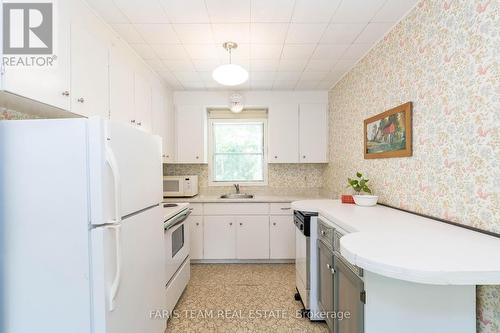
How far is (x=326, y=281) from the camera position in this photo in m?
1.76

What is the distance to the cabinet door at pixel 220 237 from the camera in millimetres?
3254

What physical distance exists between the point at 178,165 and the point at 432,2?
11.0ft

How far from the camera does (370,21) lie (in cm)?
184

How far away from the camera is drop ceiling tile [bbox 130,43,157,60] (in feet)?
7.18

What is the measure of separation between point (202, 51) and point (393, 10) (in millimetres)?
1592

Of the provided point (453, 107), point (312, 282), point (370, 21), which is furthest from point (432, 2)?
point (312, 282)

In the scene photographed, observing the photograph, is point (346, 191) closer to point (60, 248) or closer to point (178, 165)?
point (178, 165)

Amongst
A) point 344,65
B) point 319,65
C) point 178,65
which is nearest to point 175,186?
point 178,65

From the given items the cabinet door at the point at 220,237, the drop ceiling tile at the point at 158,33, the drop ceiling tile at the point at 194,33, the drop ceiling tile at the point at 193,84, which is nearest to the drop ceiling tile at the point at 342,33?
the drop ceiling tile at the point at 194,33

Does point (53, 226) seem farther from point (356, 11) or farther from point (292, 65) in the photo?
point (292, 65)

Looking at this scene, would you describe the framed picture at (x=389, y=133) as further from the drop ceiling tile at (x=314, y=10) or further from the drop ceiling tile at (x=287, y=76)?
the drop ceiling tile at (x=287, y=76)

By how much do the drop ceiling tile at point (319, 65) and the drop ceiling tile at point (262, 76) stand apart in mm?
426

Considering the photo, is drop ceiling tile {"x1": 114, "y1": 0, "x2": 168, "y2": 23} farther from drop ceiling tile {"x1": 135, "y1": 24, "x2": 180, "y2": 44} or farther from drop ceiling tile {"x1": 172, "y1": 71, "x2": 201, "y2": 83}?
drop ceiling tile {"x1": 172, "y1": 71, "x2": 201, "y2": 83}

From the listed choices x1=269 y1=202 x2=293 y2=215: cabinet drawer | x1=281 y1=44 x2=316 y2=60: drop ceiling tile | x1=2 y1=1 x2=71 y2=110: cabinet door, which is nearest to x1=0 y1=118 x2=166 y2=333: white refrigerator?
x1=2 y1=1 x2=71 y2=110: cabinet door
